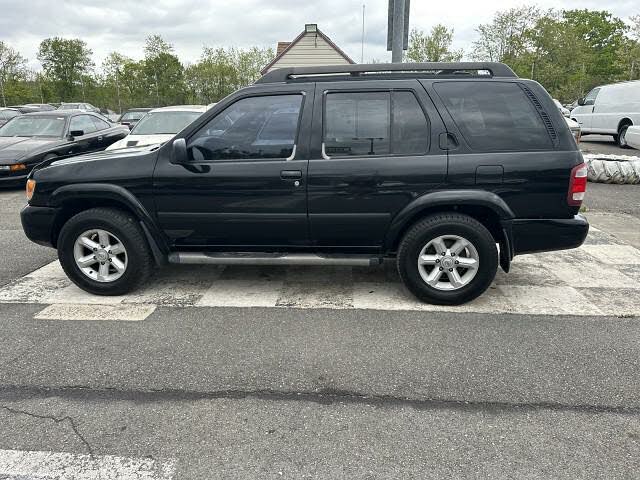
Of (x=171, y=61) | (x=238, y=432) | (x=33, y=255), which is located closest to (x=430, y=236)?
(x=238, y=432)

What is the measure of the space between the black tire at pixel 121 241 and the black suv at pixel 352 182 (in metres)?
0.01

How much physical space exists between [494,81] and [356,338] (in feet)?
7.69

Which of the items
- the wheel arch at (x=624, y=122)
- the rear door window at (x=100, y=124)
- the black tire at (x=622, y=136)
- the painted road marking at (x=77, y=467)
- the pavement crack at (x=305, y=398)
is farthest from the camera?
the black tire at (x=622, y=136)

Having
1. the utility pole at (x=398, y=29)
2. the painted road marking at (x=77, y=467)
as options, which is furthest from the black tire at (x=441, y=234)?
the utility pole at (x=398, y=29)

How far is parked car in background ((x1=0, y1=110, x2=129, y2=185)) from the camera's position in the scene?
28.5ft

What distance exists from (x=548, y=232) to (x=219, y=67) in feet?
115

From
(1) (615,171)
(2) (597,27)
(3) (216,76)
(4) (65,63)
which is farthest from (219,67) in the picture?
(2) (597,27)

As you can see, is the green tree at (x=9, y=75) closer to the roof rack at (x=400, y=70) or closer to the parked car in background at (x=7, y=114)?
the parked car in background at (x=7, y=114)

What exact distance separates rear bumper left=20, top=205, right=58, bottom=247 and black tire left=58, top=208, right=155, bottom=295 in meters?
0.15

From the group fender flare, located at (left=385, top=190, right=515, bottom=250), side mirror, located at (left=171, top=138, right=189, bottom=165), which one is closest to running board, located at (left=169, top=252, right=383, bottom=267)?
fender flare, located at (left=385, top=190, right=515, bottom=250)

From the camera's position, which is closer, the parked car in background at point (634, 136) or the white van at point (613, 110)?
the parked car in background at point (634, 136)

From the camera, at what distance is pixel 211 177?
3.80 m

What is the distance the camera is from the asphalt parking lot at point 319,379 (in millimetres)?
2234

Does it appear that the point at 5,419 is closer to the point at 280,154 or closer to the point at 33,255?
the point at 280,154
